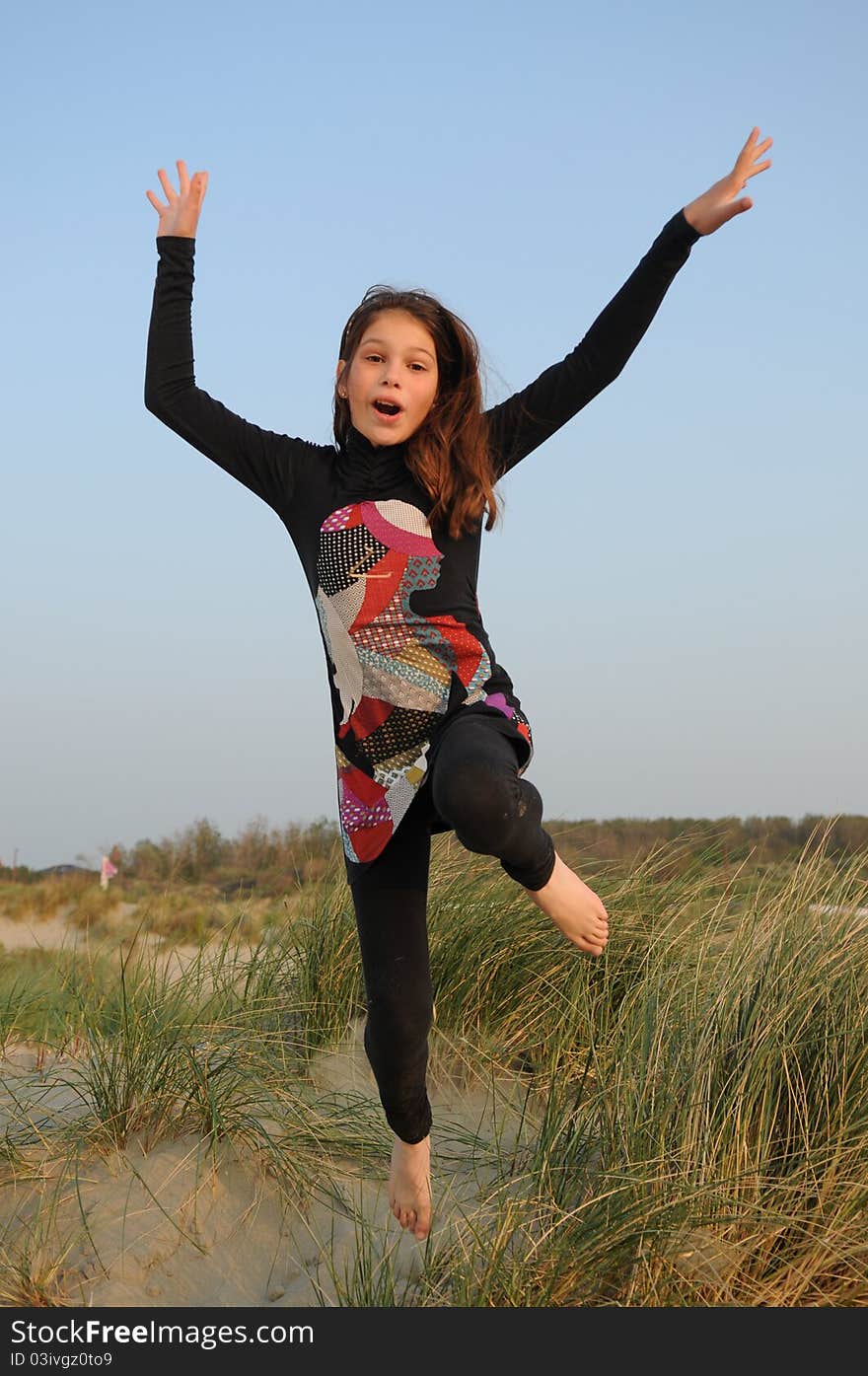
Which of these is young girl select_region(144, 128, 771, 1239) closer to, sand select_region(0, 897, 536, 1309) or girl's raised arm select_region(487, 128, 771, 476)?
girl's raised arm select_region(487, 128, 771, 476)

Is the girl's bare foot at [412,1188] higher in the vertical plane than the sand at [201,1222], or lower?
higher

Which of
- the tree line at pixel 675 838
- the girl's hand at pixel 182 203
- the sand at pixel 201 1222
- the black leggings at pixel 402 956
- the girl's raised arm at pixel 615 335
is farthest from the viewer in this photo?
the tree line at pixel 675 838

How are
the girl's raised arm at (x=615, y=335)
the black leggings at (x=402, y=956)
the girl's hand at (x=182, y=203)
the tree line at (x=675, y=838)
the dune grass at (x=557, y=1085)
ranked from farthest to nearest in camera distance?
the tree line at (x=675, y=838)
the girl's hand at (x=182, y=203)
the girl's raised arm at (x=615, y=335)
the black leggings at (x=402, y=956)
the dune grass at (x=557, y=1085)

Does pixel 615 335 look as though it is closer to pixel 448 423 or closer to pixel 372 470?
pixel 448 423

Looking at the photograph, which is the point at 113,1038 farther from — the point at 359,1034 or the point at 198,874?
the point at 198,874

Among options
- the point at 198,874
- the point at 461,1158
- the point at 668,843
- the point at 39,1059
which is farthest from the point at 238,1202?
the point at 198,874

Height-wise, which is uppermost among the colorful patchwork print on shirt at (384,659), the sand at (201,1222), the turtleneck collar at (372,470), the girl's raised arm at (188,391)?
the girl's raised arm at (188,391)

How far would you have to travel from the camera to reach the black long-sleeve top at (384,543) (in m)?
3.01

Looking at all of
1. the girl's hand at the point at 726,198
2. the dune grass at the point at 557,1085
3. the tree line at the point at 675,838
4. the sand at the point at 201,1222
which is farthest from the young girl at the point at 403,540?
the tree line at the point at 675,838

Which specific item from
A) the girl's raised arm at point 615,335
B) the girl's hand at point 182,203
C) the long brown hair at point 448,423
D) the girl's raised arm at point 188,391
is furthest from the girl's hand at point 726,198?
the girl's hand at point 182,203

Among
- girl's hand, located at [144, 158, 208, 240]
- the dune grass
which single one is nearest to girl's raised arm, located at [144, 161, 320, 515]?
girl's hand, located at [144, 158, 208, 240]

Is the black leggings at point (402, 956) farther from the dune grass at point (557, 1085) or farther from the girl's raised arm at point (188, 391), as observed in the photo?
the girl's raised arm at point (188, 391)

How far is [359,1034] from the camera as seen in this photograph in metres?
4.22

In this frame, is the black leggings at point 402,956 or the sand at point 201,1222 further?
the sand at point 201,1222
